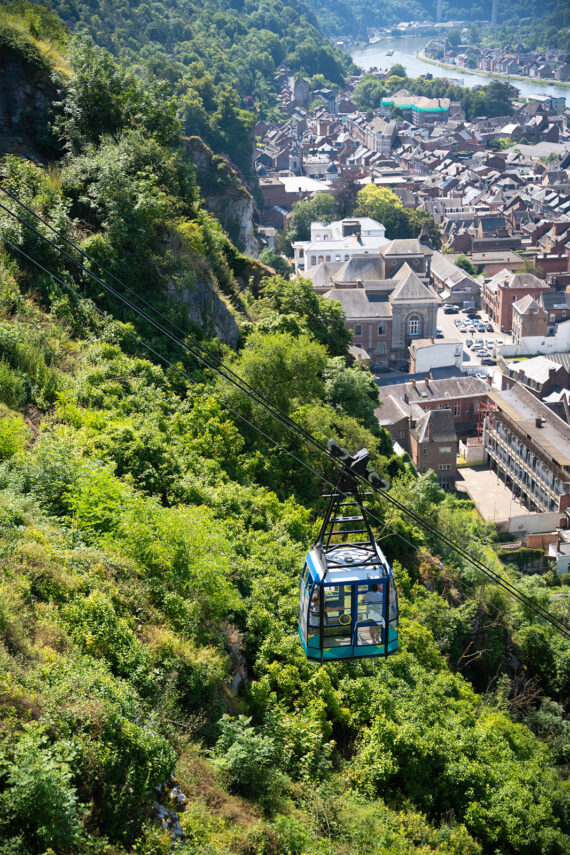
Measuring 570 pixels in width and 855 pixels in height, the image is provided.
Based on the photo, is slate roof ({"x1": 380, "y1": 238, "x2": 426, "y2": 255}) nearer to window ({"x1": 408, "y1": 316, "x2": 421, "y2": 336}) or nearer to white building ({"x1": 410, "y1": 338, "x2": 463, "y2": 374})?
window ({"x1": 408, "y1": 316, "x2": 421, "y2": 336})

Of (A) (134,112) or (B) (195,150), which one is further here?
(B) (195,150)

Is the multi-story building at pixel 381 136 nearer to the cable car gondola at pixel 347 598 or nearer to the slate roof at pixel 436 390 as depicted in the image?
the slate roof at pixel 436 390

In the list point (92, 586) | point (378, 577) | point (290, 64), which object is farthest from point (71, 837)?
point (290, 64)

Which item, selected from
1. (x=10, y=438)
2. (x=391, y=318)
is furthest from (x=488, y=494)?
(x=10, y=438)

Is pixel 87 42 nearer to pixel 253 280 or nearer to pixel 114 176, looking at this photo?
pixel 114 176

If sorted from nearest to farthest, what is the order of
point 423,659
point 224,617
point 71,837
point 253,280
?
point 71,837
point 224,617
point 423,659
point 253,280

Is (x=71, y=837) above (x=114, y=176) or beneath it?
beneath

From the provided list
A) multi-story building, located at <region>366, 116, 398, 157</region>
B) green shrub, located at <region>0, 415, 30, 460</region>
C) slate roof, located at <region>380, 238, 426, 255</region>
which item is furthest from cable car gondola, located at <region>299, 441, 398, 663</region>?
multi-story building, located at <region>366, 116, 398, 157</region>

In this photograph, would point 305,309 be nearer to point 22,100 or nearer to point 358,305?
point 22,100
